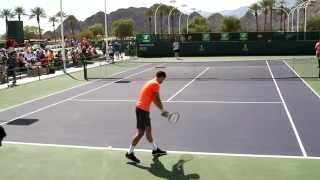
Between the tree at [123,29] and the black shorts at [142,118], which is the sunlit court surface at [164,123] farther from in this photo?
the tree at [123,29]

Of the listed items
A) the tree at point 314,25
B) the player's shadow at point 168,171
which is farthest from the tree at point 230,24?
the player's shadow at point 168,171

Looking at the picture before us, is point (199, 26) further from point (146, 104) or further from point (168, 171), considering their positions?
point (168, 171)

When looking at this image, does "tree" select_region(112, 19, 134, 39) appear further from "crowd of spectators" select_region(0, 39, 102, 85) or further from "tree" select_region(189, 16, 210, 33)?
"crowd of spectators" select_region(0, 39, 102, 85)

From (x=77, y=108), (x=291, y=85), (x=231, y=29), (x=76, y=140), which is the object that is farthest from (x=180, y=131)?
(x=231, y=29)

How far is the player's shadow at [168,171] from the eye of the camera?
9.81 metres

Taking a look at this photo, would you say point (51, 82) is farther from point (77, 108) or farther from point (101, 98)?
point (77, 108)

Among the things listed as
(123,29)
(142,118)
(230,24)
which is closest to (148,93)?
(142,118)

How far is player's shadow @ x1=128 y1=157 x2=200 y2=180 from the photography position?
981 cm

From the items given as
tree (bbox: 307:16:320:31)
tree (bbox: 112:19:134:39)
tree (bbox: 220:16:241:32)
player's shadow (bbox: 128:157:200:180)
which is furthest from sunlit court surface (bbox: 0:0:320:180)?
tree (bbox: 112:19:134:39)

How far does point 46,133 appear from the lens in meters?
14.1

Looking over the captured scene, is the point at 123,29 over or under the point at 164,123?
over

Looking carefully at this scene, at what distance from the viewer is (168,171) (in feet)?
33.5

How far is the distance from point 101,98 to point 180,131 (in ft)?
25.5

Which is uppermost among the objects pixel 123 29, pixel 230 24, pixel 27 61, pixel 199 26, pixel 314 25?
pixel 123 29
